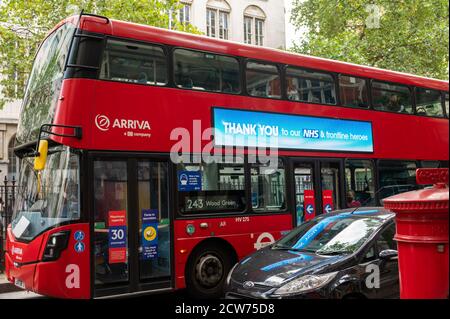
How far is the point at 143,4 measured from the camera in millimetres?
14891

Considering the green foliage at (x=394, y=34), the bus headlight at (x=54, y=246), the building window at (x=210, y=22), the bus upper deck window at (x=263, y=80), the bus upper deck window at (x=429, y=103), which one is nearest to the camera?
the bus headlight at (x=54, y=246)

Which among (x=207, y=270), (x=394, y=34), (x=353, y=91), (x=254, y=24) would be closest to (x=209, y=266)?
(x=207, y=270)

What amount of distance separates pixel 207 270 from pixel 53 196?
2.76 meters

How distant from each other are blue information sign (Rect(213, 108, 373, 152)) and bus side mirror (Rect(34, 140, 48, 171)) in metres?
2.81

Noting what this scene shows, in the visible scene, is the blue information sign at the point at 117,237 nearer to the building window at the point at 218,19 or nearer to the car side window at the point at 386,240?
the car side window at the point at 386,240

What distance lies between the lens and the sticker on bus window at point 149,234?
6.98m

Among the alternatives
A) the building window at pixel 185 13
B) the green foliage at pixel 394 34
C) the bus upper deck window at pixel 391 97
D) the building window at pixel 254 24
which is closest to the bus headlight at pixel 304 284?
the bus upper deck window at pixel 391 97

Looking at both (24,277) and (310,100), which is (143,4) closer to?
(310,100)

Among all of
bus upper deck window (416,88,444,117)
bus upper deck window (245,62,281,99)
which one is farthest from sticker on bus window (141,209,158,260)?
bus upper deck window (416,88,444,117)

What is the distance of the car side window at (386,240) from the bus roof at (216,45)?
381 cm

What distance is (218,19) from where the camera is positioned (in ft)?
90.2

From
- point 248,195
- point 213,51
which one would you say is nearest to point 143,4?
point 213,51

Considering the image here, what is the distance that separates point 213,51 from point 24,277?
186 inches

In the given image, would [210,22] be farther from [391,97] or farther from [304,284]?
[304,284]
